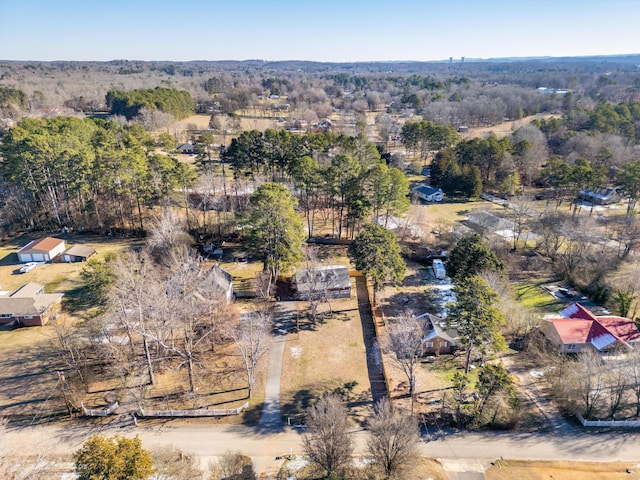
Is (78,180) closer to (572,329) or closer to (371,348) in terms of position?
(371,348)

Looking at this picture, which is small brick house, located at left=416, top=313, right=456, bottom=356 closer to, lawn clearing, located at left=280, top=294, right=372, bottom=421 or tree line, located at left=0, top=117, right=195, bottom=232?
lawn clearing, located at left=280, top=294, right=372, bottom=421

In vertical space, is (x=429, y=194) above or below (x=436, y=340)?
→ above

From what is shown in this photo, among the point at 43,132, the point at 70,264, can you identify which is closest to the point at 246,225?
the point at 70,264

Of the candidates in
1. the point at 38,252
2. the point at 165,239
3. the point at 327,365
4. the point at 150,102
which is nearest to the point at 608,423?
the point at 327,365

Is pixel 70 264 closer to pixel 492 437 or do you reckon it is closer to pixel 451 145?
pixel 492 437

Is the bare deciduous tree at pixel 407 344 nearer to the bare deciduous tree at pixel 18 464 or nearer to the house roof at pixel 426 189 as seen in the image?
the bare deciduous tree at pixel 18 464


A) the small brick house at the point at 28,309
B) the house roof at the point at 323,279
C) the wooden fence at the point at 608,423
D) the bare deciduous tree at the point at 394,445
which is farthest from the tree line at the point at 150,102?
the wooden fence at the point at 608,423
